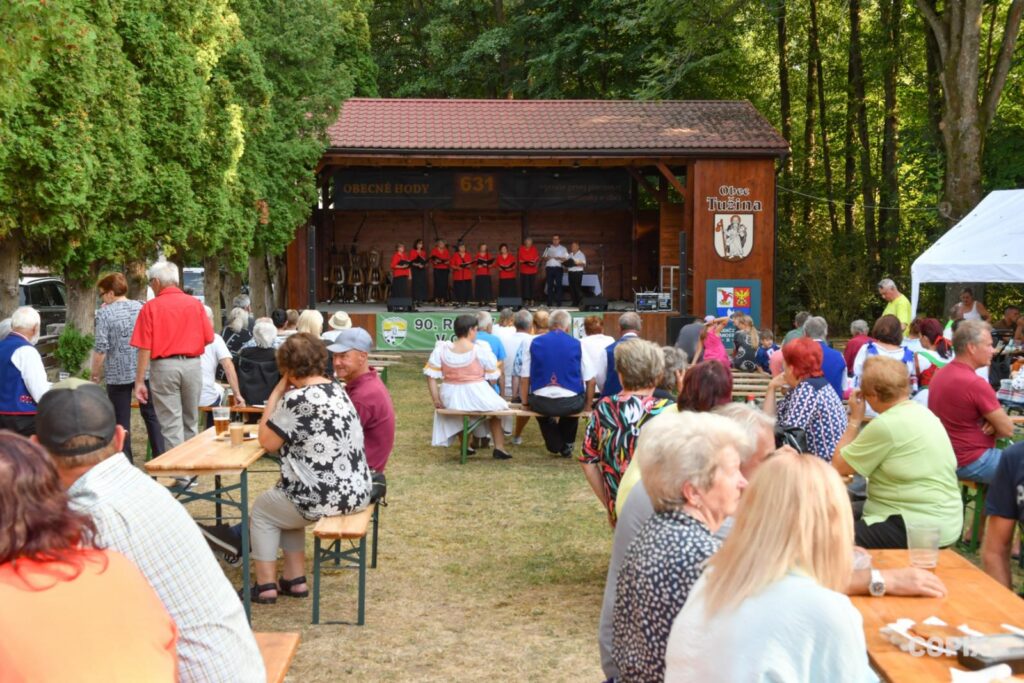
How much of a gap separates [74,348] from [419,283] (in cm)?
1040

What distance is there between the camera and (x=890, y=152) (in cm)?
2677

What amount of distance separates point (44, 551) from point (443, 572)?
14.7 feet

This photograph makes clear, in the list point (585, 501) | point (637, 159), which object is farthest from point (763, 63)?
point (585, 501)

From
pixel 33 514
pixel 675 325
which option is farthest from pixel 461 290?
pixel 33 514

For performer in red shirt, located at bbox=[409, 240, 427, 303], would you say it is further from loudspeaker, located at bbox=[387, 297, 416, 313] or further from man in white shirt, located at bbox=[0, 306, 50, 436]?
man in white shirt, located at bbox=[0, 306, 50, 436]

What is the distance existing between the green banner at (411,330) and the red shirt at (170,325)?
37.0 ft

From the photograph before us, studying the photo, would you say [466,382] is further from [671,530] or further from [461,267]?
[461,267]

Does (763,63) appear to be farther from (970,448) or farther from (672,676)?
(672,676)

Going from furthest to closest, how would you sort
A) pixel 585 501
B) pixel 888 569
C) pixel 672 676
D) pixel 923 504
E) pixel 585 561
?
pixel 585 501
pixel 585 561
pixel 923 504
pixel 888 569
pixel 672 676

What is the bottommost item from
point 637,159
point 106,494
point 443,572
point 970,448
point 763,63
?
point 443,572

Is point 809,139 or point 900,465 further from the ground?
point 809,139

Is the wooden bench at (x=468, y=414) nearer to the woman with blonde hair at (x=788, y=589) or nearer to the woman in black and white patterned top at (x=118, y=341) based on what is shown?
the woman in black and white patterned top at (x=118, y=341)

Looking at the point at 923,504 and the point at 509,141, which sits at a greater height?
the point at 509,141

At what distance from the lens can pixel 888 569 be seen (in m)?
3.69
